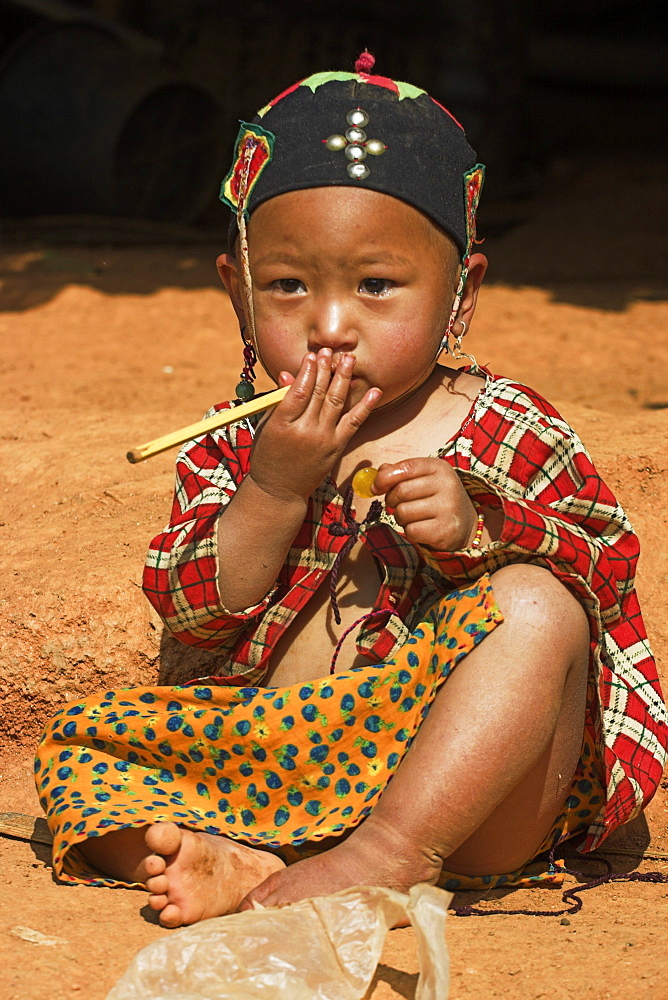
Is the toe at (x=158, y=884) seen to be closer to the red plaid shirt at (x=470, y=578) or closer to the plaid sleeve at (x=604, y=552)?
the red plaid shirt at (x=470, y=578)

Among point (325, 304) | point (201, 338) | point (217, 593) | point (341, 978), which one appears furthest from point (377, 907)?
point (201, 338)

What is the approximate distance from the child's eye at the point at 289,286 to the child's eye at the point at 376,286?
103 millimetres

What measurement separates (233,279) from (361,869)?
1072mm

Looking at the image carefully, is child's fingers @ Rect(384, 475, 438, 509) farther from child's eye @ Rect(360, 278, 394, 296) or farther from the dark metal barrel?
the dark metal barrel

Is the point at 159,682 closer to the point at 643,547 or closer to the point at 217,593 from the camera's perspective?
the point at 217,593

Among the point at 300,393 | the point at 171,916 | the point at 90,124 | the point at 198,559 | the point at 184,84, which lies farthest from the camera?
the point at 184,84

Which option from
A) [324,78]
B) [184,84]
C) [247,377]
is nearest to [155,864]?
[247,377]

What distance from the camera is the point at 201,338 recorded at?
229 inches

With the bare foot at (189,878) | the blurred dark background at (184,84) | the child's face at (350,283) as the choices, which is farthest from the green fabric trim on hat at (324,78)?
the blurred dark background at (184,84)

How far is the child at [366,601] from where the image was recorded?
187 centimetres

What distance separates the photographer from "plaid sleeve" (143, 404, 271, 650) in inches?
80.5

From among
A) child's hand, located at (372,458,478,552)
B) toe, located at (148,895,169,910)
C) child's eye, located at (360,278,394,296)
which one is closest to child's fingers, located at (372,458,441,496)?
child's hand, located at (372,458,478,552)

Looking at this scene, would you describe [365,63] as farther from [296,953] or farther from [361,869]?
[296,953]

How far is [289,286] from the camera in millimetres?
2045
